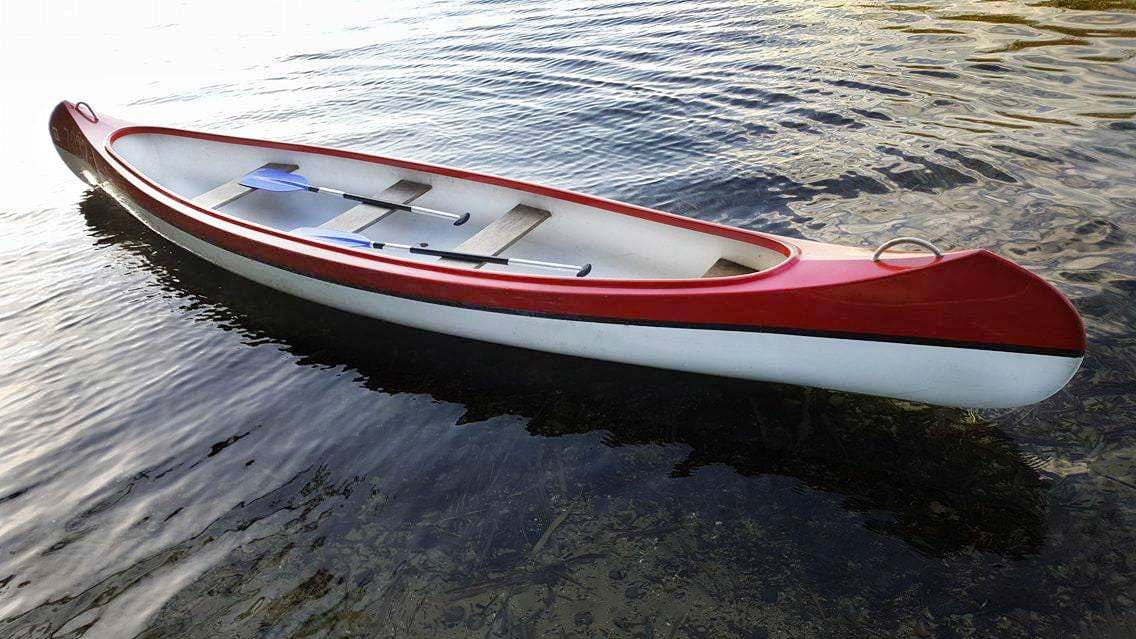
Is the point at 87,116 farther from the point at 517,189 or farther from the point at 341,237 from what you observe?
the point at 517,189

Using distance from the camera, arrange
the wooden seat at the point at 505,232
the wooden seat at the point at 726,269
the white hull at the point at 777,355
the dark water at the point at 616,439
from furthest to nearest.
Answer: the wooden seat at the point at 505,232
the wooden seat at the point at 726,269
the white hull at the point at 777,355
the dark water at the point at 616,439

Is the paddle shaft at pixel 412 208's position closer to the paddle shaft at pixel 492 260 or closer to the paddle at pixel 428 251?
the paddle at pixel 428 251

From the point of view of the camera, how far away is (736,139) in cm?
983

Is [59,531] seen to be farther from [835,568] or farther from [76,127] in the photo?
[76,127]

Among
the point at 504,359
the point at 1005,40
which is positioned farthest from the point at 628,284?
the point at 1005,40

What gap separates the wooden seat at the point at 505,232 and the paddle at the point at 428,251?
7 cm

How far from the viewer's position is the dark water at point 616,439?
4121 mm

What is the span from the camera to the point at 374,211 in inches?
297

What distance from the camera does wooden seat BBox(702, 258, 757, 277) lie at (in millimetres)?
5566

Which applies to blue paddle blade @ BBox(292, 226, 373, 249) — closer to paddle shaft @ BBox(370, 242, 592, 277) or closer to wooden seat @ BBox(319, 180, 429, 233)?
wooden seat @ BBox(319, 180, 429, 233)

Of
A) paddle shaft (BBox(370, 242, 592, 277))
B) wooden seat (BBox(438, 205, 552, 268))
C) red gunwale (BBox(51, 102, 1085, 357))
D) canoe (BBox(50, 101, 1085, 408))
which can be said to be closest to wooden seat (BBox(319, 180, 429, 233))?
canoe (BBox(50, 101, 1085, 408))

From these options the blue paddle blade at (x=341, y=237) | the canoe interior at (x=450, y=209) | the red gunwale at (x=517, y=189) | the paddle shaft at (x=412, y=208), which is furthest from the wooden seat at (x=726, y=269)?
the blue paddle blade at (x=341, y=237)

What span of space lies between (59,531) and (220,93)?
40.9 feet

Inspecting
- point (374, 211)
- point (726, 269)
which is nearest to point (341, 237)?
point (374, 211)
